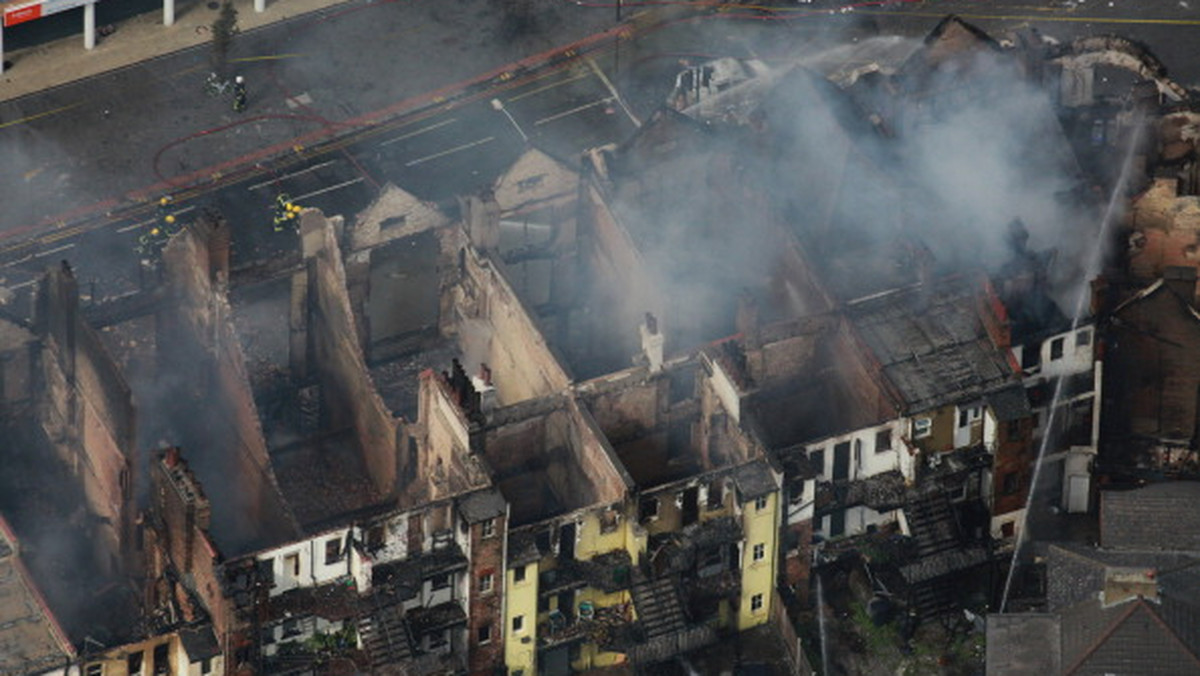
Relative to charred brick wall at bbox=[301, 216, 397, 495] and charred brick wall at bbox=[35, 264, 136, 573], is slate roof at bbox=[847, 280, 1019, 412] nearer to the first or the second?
charred brick wall at bbox=[301, 216, 397, 495]

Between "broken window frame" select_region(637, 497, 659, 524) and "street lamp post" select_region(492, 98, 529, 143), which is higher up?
"street lamp post" select_region(492, 98, 529, 143)

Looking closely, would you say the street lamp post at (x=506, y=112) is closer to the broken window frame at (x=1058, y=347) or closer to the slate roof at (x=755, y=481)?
the broken window frame at (x=1058, y=347)

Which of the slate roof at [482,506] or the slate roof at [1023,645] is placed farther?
the slate roof at [482,506]

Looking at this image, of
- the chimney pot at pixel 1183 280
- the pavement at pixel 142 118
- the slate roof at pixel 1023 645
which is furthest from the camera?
the pavement at pixel 142 118

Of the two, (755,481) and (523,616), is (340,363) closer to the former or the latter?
(523,616)

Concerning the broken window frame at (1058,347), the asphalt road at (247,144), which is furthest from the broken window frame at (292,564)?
the broken window frame at (1058,347)

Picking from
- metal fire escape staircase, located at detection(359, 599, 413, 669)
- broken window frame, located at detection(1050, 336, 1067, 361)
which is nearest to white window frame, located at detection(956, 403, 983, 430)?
broken window frame, located at detection(1050, 336, 1067, 361)

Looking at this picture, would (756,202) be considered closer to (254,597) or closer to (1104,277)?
(1104,277)
